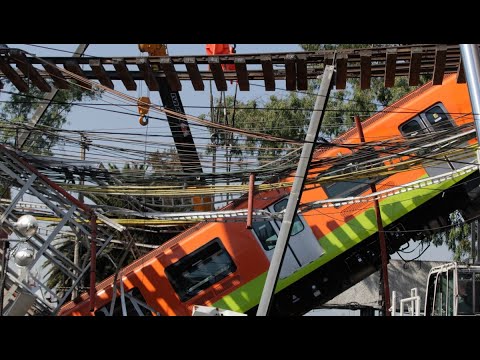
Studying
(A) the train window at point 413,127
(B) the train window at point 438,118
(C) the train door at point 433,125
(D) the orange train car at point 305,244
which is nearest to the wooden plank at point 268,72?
(D) the orange train car at point 305,244

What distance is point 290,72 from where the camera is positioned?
472 inches

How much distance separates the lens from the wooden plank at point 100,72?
475 inches

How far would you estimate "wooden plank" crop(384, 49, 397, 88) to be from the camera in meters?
11.6

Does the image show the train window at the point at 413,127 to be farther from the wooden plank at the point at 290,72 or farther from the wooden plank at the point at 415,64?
the wooden plank at the point at 290,72

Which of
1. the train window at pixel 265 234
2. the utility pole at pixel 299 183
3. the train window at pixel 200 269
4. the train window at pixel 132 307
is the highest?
the utility pole at pixel 299 183

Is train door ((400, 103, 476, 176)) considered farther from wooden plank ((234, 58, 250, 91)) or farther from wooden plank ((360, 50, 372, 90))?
wooden plank ((234, 58, 250, 91))

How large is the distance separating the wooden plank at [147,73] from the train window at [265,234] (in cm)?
389

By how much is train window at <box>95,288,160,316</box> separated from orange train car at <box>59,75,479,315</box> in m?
0.02

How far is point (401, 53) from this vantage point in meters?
11.7

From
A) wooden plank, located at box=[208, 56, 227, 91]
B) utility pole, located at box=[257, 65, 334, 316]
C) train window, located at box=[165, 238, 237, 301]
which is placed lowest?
train window, located at box=[165, 238, 237, 301]

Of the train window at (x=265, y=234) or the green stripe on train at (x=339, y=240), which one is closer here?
the green stripe on train at (x=339, y=240)

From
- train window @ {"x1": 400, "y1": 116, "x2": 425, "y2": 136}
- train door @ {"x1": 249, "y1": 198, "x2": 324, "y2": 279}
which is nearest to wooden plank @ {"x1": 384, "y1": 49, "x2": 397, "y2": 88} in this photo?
train window @ {"x1": 400, "y1": 116, "x2": 425, "y2": 136}
